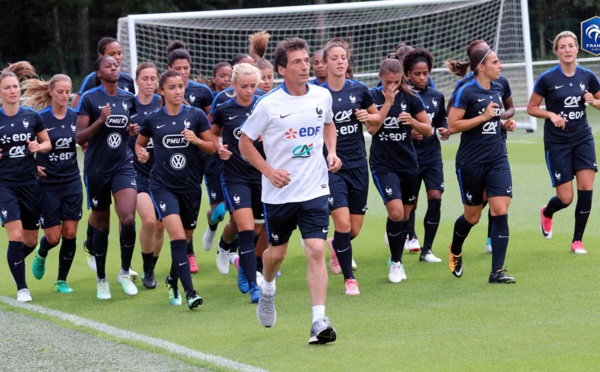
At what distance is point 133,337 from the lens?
7574mm

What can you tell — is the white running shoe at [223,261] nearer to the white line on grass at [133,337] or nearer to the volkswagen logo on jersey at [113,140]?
the volkswagen logo on jersey at [113,140]

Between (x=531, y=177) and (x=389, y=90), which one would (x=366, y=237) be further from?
(x=531, y=177)

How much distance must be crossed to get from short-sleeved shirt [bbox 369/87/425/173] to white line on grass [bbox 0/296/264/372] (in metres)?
3.08

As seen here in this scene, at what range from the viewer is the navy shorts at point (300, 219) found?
23.5ft

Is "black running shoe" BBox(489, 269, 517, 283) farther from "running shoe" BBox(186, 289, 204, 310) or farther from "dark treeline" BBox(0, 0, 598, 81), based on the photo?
"dark treeline" BBox(0, 0, 598, 81)

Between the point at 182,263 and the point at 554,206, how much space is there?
421 centimetres

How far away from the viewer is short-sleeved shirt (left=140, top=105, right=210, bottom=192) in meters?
8.84

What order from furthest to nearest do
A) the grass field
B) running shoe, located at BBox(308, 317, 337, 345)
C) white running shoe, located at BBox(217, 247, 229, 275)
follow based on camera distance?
white running shoe, located at BBox(217, 247, 229, 275)
running shoe, located at BBox(308, 317, 337, 345)
the grass field

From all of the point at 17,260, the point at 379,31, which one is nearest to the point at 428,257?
the point at 17,260

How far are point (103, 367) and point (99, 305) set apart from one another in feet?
8.66

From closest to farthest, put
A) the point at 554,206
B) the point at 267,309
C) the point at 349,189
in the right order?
the point at 267,309 → the point at 349,189 → the point at 554,206

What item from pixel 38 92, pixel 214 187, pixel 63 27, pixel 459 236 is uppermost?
pixel 63 27

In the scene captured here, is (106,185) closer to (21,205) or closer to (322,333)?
(21,205)

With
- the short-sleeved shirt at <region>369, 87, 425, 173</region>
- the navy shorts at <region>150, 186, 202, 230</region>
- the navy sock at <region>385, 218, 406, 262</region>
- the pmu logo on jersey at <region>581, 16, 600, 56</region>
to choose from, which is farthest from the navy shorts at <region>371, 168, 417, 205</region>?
the pmu logo on jersey at <region>581, 16, 600, 56</region>
